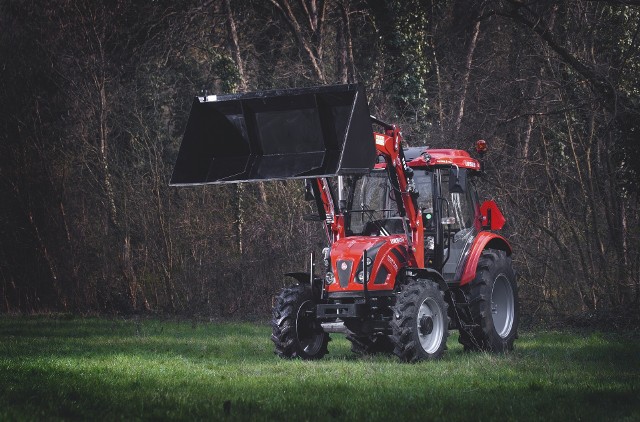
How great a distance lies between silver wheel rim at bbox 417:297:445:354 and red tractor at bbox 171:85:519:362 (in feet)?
0.05

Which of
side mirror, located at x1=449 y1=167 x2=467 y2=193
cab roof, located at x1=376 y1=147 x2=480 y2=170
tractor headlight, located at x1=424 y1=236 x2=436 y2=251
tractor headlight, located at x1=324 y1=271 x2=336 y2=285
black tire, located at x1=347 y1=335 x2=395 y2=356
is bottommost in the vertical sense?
black tire, located at x1=347 y1=335 x2=395 y2=356

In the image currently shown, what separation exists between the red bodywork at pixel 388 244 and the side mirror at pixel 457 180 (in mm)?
133

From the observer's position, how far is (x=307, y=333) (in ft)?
48.6

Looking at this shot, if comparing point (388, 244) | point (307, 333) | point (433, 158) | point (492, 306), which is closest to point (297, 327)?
point (307, 333)

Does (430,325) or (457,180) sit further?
(457,180)

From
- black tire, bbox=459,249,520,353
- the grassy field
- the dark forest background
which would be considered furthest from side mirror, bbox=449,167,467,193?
the dark forest background

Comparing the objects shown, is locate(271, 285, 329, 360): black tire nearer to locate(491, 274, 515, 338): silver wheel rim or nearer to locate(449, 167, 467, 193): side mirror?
locate(449, 167, 467, 193): side mirror

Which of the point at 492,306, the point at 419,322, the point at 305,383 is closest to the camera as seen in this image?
the point at 305,383

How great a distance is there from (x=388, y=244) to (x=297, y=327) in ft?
5.09

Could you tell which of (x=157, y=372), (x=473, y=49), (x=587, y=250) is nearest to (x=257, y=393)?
(x=157, y=372)

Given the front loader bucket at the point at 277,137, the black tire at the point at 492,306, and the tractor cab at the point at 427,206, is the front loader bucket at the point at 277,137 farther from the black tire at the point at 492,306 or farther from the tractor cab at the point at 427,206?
the black tire at the point at 492,306

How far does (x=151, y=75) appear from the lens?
98.2 ft

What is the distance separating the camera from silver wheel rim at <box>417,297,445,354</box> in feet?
46.4

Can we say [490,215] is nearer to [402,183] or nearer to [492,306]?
[492,306]
